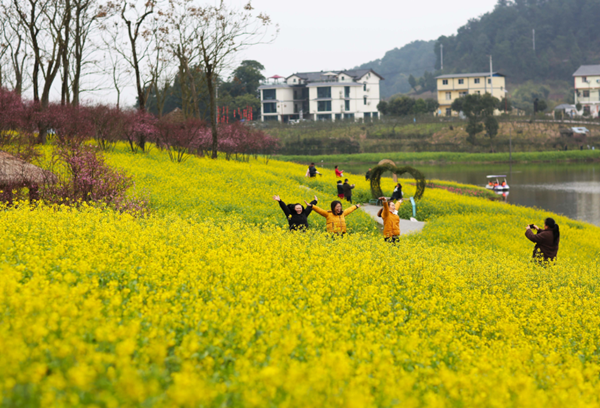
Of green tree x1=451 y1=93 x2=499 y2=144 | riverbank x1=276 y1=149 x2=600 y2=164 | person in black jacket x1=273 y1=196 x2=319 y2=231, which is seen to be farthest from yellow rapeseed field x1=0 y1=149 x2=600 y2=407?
green tree x1=451 y1=93 x2=499 y2=144

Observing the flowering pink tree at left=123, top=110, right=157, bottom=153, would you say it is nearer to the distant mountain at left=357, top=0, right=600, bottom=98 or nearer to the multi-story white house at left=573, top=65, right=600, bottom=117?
the multi-story white house at left=573, top=65, right=600, bottom=117

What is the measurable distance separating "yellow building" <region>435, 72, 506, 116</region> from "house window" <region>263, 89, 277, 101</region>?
34832 millimetres

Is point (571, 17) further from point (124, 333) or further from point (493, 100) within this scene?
point (124, 333)

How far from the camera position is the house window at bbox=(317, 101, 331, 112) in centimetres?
9781

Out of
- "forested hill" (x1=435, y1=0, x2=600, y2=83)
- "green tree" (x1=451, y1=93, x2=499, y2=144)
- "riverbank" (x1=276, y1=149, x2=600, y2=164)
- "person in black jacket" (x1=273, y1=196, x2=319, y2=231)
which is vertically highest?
"forested hill" (x1=435, y1=0, x2=600, y2=83)

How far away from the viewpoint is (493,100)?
77.5 m

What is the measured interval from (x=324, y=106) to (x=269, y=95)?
35.3 ft

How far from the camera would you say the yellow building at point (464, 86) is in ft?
343

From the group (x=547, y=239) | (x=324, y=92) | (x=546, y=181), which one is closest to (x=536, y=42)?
(x=324, y=92)

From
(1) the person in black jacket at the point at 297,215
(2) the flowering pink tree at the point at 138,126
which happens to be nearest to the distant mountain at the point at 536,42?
(2) the flowering pink tree at the point at 138,126

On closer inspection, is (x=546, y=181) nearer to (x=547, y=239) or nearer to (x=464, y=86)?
(x=547, y=239)

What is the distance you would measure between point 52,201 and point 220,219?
4856 millimetres

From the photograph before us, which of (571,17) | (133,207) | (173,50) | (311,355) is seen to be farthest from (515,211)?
(571,17)

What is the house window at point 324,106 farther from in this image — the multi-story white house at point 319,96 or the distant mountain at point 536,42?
the distant mountain at point 536,42
